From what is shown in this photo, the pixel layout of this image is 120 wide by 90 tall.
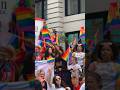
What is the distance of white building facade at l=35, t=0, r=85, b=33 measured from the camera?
65.0 ft

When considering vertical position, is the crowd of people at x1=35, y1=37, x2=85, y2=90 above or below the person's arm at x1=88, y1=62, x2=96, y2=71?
below

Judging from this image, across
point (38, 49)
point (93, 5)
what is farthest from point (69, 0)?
point (93, 5)

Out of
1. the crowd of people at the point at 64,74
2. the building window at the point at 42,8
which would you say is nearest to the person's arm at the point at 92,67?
the crowd of people at the point at 64,74

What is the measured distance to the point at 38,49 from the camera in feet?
41.3

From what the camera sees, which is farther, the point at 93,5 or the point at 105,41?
the point at 93,5

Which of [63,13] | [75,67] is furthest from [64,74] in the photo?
[63,13]

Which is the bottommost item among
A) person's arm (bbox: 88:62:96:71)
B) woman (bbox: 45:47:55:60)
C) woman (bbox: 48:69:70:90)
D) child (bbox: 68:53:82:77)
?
woman (bbox: 48:69:70:90)

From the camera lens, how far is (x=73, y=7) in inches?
815

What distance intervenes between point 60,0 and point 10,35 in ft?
53.6

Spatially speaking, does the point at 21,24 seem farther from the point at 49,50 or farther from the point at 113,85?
the point at 49,50

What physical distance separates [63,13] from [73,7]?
588mm

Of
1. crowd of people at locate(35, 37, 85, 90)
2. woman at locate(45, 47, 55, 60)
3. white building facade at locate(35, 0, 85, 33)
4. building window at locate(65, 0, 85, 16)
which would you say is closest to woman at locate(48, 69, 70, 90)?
crowd of people at locate(35, 37, 85, 90)

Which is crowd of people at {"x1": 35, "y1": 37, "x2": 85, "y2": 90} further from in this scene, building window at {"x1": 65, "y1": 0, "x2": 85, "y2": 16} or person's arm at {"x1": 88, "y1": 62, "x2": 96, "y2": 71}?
building window at {"x1": 65, "y1": 0, "x2": 85, "y2": 16}

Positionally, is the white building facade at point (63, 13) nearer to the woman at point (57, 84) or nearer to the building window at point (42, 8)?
the building window at point (42, 8)
